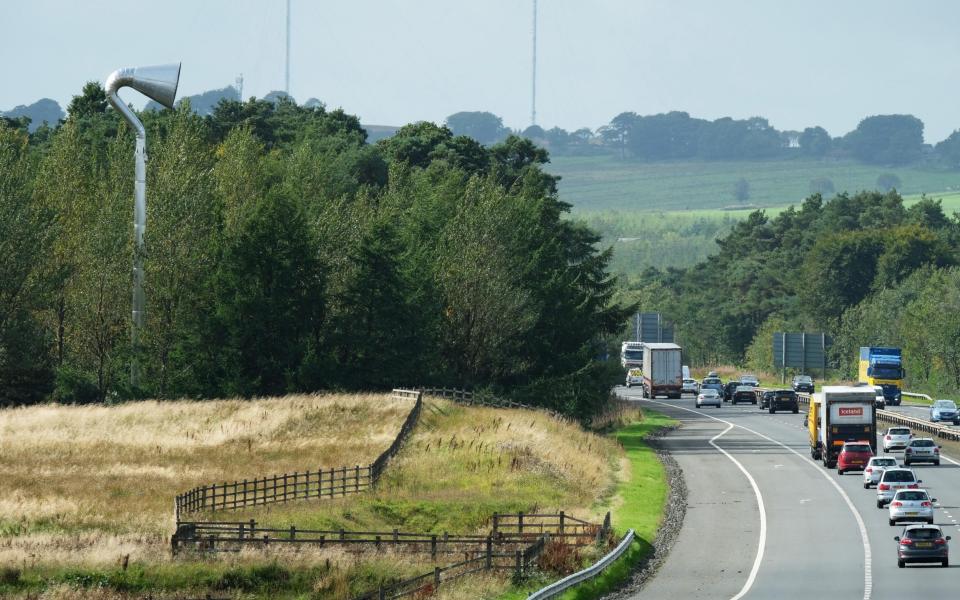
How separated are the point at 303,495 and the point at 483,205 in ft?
165

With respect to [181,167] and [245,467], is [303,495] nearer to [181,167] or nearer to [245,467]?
[245,467]

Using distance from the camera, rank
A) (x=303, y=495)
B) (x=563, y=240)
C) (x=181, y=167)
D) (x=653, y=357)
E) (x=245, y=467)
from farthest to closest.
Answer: (x=653, y=357) < (x=563, y=240) < (x=181, y=167) < (x=245, y=467) < (x=303, y=495)

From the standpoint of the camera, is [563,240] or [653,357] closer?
[563,240]

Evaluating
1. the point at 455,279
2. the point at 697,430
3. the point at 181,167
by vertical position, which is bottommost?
the point at 697,430

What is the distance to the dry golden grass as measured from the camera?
5662 cm

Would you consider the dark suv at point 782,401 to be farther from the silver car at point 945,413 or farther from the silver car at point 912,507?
the silver car at point 912,507

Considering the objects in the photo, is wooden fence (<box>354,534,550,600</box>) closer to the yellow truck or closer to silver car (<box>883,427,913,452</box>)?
the yellow truck

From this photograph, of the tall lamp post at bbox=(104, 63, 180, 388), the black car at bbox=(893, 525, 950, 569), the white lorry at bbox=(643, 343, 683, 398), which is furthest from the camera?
the white lorry at bbox=(643, 343, 683, 398)

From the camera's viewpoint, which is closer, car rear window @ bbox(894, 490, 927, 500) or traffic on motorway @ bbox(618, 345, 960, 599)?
traffic on motorway @ bbox(618, 345, 960, 599)

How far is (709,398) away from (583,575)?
90516 mm

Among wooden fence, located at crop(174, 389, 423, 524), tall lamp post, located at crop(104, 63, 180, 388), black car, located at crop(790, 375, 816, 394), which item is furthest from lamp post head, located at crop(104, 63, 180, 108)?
black car, located at crop(790, 375, 816, 394)

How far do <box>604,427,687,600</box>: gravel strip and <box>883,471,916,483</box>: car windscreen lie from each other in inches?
311

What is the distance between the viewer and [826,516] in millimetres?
63438

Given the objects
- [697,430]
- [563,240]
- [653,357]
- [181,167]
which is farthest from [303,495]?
[653,357]
